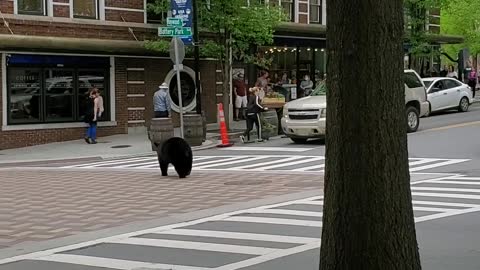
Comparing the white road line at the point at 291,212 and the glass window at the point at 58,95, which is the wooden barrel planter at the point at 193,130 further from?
the white road line at the point at 291,212

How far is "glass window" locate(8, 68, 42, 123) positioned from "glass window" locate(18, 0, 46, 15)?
190 centimetres

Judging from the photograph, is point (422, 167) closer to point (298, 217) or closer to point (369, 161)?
point (298, 217)

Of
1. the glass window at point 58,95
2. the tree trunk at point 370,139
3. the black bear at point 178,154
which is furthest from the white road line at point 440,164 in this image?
the glass window at point 58,95

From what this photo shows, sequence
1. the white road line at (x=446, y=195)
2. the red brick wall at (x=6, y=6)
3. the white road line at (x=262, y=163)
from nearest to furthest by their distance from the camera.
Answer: the white road line at (x=446, y=195) → the white road line at (x=262, y=163) → the red brick wall at (x=6, y=6)

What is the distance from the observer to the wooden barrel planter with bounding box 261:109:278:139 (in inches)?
924

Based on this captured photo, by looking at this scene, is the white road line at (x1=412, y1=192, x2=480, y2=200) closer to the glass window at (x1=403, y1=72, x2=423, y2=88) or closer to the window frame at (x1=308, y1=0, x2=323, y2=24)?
the glass window at (x1=403, y1=72, x2=423, y2=88)

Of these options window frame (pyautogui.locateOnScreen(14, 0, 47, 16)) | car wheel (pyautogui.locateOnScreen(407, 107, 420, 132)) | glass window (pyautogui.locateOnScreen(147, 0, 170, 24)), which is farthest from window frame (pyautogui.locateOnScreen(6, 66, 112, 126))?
car wheel (pyautogui.locateOnScreen(407, 107, 420, 132))

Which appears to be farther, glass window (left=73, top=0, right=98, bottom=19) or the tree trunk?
glass window (left=73, top=0, right=98, bottom=19)

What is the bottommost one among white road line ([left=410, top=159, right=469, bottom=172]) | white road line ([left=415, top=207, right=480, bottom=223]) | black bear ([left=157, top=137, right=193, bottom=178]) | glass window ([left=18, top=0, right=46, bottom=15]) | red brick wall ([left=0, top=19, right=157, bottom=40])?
white road line ([left=415, top=207, right=480, bottom=223])

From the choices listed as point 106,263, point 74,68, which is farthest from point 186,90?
point 106,263

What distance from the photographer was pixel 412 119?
23156 millimetres

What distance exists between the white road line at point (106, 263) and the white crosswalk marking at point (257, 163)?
27.5 ft

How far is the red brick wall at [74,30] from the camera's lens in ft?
77.6

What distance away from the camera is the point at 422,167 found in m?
16.0
